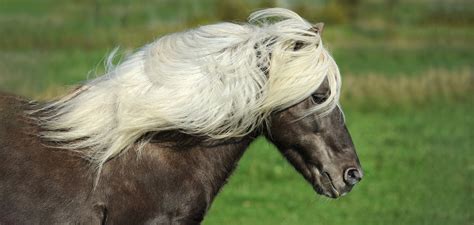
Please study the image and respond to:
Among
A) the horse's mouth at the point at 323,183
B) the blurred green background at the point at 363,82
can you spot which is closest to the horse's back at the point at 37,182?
the blurred green background at the point at 363,82

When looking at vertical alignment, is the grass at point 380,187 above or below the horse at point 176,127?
below

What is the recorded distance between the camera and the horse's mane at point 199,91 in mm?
6641

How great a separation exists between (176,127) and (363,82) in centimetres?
1847

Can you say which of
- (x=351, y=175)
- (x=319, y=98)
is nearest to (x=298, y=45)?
(x=319, y=98)

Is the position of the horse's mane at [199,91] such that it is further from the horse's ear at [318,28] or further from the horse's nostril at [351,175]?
the horse's nostril at [351,175]

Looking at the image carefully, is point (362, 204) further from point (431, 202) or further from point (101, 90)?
point (101, 90)

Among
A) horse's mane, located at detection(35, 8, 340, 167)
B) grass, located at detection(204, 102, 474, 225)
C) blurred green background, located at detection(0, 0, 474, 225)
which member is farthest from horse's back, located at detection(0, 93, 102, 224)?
grass, located at detection(204, 102, 474, 225)

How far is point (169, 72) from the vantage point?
667 centimetres

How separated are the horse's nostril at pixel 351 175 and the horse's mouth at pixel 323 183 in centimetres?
10

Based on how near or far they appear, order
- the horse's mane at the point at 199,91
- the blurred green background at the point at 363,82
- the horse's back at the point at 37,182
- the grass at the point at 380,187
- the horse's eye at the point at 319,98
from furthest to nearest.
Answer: the blurred green background at the point at 363,82, the grass at the point at 380,187, the horse's eye at the point at 319,98, the horse's mane at the point at 199,91, the horse's back at the point at 37,182

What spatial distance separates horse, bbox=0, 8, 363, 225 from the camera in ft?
21.3

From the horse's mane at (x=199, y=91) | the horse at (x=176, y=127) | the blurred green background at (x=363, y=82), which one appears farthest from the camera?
the blurred green background at (x=363, y=82)

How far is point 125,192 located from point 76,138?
0.48 m

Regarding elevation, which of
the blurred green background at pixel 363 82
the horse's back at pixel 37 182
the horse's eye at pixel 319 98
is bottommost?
the blurred green background at pixel 363 82
